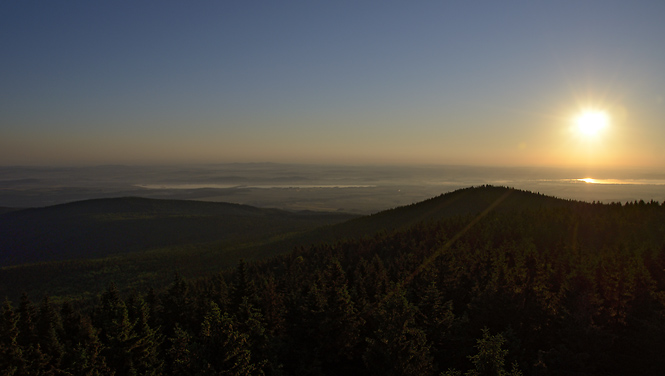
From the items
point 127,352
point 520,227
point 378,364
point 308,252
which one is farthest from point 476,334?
point 308,252

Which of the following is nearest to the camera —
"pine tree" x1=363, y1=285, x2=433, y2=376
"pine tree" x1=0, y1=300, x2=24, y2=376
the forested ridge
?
"pine tree" x1=363, y1=285, x2=433, y2=376

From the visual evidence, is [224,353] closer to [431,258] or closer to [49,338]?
[49,338]

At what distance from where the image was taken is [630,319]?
2520 cm

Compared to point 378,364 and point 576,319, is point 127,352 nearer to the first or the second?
point 378,364

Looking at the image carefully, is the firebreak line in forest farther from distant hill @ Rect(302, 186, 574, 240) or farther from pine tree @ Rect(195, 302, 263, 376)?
distant hill @ Rect(302, 186, 574, 240)

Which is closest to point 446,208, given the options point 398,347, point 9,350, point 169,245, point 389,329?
point 389,329

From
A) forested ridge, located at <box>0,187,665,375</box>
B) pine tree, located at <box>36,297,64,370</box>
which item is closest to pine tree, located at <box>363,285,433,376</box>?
forested ridge, located at <box>0,187,665,375</box>

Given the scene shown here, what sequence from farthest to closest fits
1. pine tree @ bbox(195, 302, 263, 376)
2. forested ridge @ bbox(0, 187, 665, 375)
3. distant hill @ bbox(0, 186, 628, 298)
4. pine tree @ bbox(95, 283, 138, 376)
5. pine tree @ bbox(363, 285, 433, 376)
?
1. distant hill @ bbox(0, 186, 628, 298)
2. pine tree @ bbox(95, 283, 138, 376)
3. forested ridge @ bbox(0, 187, 665, 375)
4. pine tree @ bbox(363, 285, 433, 376)
5. pine tree @ bbox(195, 302, 263, 376)

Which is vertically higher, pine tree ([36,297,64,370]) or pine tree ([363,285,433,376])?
pine tree ([363,285,433,376])

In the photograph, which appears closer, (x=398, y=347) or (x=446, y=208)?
(x=398, y=347)

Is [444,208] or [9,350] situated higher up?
[444,208]

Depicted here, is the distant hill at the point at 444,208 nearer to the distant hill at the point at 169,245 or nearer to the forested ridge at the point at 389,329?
the distant hill at the point at 169,245

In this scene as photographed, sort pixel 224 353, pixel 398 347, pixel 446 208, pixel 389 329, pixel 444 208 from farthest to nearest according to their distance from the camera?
pixel 444 208 < pixel 446 208 < pixel 389 329 < pixel 398 347 < pixel 224 353

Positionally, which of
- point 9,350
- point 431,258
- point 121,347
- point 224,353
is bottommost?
point 9,350
